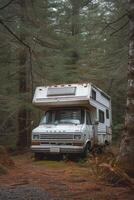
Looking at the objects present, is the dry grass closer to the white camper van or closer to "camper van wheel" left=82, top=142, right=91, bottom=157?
the white camper van

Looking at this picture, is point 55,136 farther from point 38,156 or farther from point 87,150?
point 87,150

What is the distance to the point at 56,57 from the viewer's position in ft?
60.5

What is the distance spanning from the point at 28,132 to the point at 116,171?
12.4 metres

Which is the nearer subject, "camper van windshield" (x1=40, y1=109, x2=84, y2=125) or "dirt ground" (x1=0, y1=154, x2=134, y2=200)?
"dirt ground" (x1=0, y1=154, x2=134, y2=200)

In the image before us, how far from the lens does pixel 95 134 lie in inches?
619

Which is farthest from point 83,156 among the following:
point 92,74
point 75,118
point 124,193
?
point 92,74

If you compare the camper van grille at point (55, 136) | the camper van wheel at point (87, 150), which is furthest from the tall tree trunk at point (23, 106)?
the camper van wheel at point (87, 150)

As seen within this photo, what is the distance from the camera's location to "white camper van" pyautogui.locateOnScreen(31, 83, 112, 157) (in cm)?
1388

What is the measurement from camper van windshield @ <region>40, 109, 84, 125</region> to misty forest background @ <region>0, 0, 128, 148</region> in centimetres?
143

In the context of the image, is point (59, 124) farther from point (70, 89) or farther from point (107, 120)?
point (107, 120)

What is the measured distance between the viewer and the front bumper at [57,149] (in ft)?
45.1

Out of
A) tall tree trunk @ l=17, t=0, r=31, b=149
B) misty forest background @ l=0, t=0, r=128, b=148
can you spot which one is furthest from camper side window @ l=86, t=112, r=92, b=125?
tall tree trunk @ l=17, t=0, r=31, b=149

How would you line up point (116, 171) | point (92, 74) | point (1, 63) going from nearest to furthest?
point (116, 171)
point (1, 63)
point (92, 74)

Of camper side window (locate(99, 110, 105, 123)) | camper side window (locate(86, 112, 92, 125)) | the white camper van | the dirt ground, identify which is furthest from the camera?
camper side window (locate(99, 110, 105, 123))
